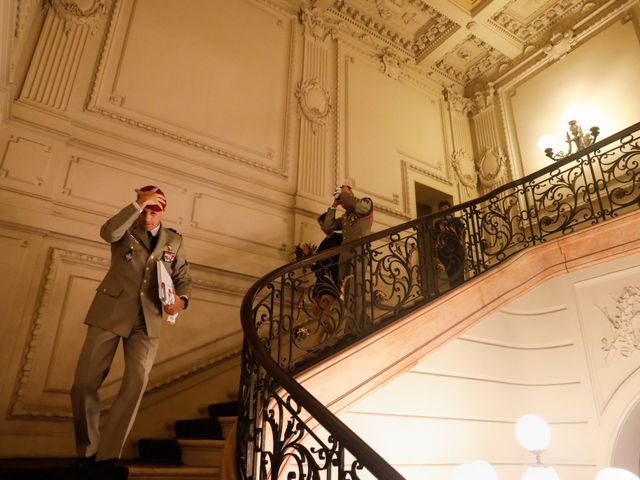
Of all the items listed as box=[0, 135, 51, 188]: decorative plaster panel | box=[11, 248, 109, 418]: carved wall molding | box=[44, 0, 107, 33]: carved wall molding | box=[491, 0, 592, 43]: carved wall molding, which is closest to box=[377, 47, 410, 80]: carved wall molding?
box=[491, 0, 592, 43]: carved wall molding

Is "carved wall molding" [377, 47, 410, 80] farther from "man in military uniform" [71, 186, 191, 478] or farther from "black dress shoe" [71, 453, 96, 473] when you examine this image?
"black dress shoe" [71, 453, 96, 473]

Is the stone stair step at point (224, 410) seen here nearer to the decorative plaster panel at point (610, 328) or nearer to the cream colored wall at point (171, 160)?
the cream colored wall at point (171, 160)

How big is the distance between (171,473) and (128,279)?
1.02 metres

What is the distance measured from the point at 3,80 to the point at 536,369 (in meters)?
5.12

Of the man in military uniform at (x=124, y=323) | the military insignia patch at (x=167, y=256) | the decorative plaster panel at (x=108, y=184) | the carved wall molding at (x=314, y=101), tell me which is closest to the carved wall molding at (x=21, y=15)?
the decorative plaster panel at (x=108, y=184)

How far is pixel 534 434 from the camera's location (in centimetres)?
355

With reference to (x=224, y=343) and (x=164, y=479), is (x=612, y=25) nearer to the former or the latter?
(x=224, y=343)

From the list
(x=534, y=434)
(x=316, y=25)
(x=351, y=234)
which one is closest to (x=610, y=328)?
(x=534, y=434)

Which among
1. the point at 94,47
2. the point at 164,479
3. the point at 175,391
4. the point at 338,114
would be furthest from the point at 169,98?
the point at 164,479

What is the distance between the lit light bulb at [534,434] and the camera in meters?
3.51

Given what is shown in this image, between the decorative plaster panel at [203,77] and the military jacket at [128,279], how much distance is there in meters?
2.52

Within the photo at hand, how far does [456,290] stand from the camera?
13.0 ft

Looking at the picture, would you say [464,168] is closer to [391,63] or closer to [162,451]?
[391,63]

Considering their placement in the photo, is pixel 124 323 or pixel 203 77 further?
pixel 203 77
